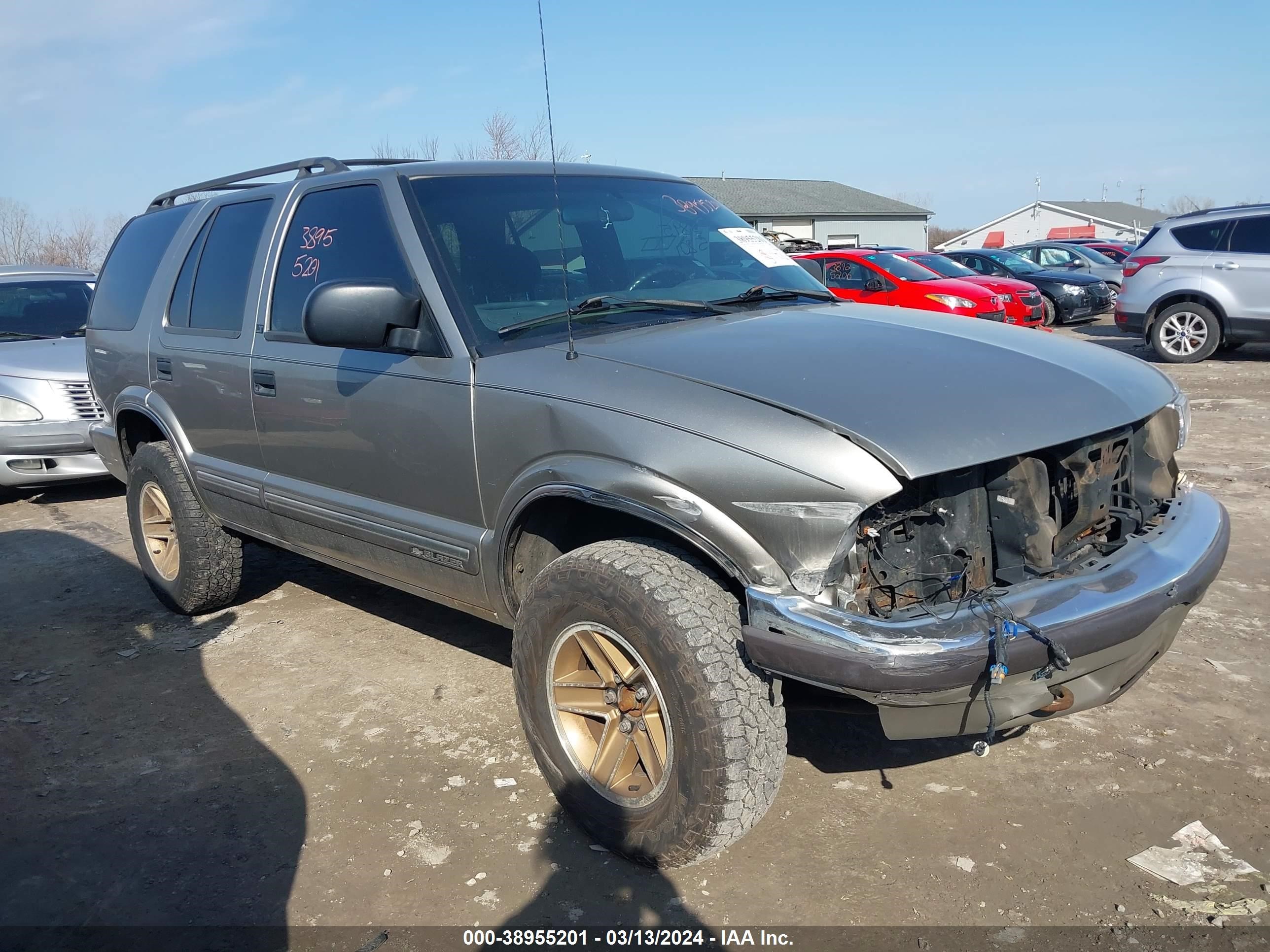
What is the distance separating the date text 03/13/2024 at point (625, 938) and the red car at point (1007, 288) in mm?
12722

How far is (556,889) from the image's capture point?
274cm

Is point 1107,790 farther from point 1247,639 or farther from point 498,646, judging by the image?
point 498,646

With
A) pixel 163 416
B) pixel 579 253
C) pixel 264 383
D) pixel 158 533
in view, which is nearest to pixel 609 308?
pixel 579 253

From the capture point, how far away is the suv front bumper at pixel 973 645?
2.25m

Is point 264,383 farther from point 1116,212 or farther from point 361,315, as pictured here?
point 1116,212

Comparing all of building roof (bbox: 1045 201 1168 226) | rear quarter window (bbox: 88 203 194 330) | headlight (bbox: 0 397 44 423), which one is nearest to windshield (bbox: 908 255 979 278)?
headlight (bbox: 0 397 44 423)

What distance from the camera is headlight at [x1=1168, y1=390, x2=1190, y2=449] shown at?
3.12m

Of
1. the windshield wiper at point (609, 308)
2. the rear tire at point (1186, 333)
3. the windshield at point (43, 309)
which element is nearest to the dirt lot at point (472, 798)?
the windshield wiper at point (609, 308)

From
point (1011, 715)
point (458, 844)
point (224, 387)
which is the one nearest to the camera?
point (1011, 715)

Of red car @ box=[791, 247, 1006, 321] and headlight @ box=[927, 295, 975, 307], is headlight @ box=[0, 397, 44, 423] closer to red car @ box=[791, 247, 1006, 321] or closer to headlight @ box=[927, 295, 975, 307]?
red car @ box=[791, 247, 1006, 321]

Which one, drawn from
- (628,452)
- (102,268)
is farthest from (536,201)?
(102,268)

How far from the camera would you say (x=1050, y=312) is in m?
17.4

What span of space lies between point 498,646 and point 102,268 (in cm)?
325

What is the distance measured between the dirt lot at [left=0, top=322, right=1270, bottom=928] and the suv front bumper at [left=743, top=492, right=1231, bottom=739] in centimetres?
49
